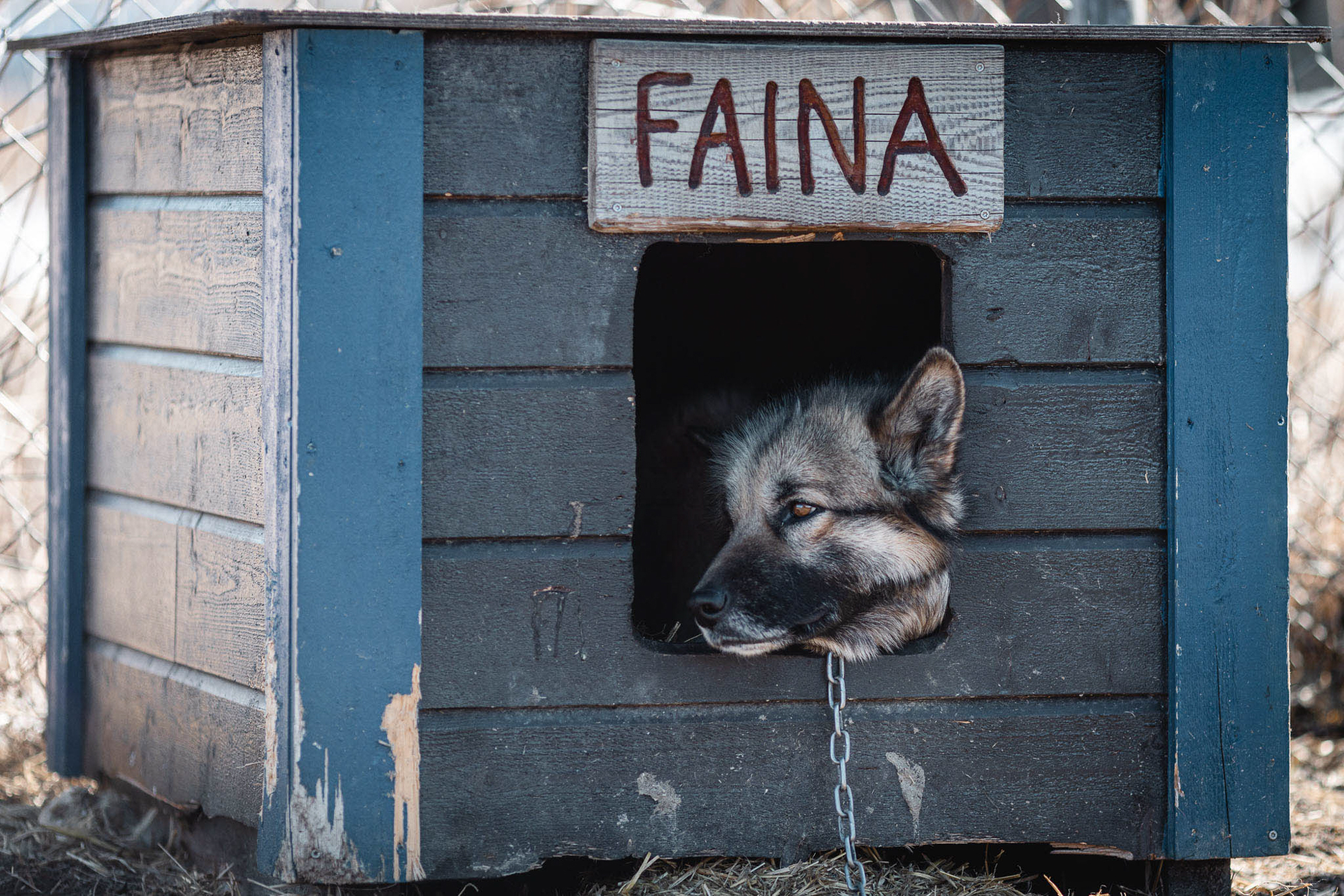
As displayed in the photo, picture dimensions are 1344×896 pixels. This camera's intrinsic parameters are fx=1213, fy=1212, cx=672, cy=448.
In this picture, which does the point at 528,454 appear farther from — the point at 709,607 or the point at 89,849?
the point at 89,849

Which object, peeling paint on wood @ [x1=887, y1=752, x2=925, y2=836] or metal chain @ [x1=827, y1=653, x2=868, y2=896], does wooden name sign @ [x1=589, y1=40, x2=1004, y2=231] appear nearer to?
metal chain @ [x1=827, y1=653, x2=868, y2=896]

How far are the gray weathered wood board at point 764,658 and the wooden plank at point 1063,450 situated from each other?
6 cm

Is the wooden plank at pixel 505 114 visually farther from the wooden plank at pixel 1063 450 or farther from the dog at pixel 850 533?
the wooden plank at pixel 1063 450

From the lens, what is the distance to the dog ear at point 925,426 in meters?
2.58

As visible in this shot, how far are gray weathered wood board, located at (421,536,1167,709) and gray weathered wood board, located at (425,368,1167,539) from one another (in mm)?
62

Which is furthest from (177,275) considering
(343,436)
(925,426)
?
(925,426)

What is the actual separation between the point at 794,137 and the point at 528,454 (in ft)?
2.82

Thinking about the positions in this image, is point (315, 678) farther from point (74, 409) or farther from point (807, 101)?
point (807, 101)

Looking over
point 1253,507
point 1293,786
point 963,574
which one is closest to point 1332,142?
point 1293,786

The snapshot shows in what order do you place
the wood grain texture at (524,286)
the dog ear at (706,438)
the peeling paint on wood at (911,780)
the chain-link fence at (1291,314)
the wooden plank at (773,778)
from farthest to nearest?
the chain-link fence at (1291,314) < the dog ear at (706,438) < the peeling paint on wood at (911,780) < the wooden plank at (773,778) < the wood grain texture at (524,286)

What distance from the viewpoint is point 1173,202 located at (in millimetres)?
2641

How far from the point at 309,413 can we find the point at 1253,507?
2039mm

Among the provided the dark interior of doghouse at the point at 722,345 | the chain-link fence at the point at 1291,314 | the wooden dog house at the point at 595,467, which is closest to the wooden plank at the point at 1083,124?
the wooden dog house at the point at 595,467

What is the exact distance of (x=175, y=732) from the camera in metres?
2.96
